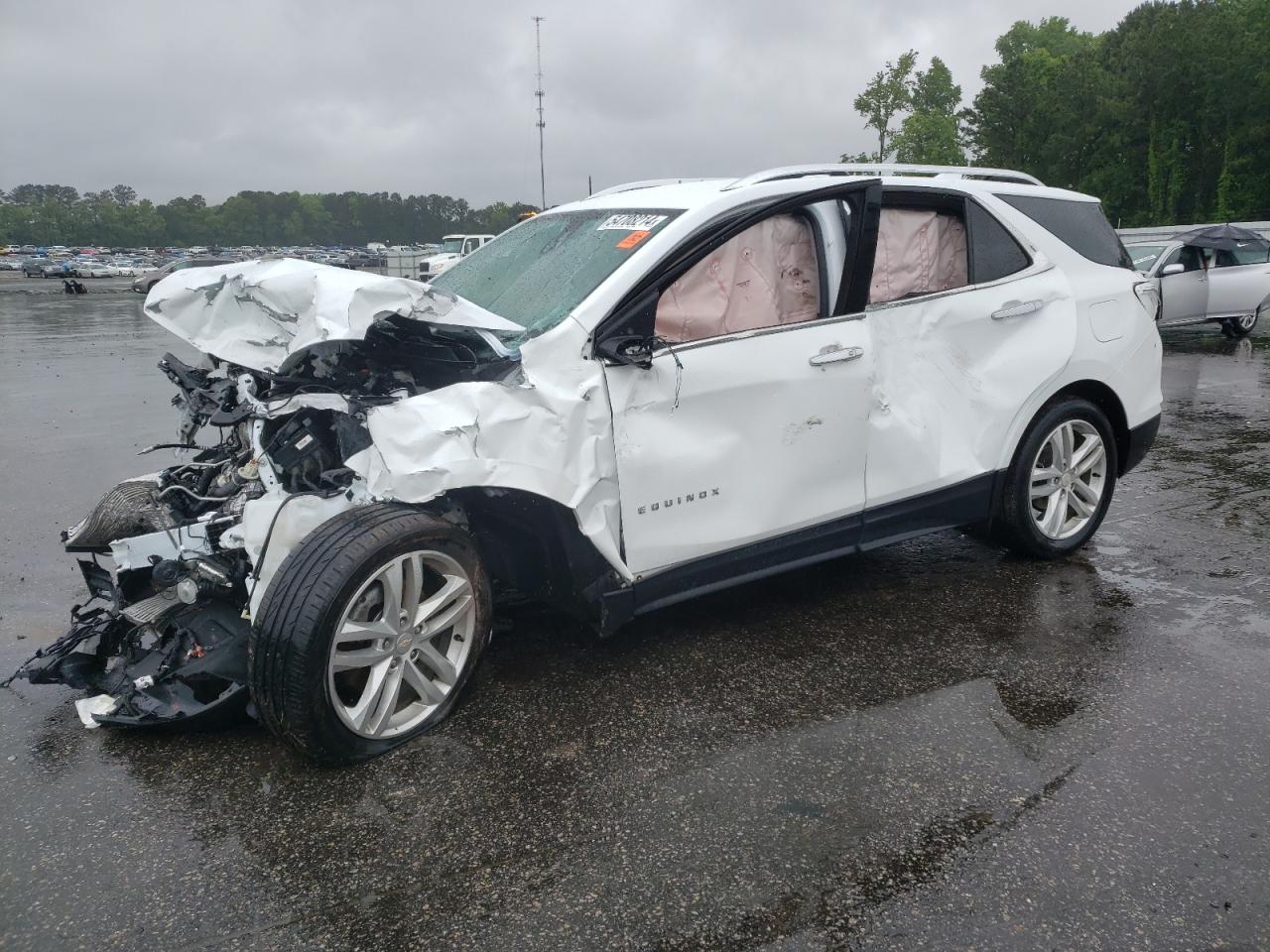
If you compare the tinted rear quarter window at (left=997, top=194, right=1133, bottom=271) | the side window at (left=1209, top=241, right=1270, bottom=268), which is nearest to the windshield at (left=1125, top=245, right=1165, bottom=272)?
the side window at (left=1209, top=241, right=1270, bottom=268)

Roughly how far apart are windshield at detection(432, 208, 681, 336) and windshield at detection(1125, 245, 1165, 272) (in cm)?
1384

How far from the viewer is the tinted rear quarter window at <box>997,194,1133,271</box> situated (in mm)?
4625

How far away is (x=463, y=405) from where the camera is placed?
122 inches

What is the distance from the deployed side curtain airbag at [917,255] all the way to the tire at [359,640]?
2.10m

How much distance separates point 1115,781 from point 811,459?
1.51 metres

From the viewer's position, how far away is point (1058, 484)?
15.4ft

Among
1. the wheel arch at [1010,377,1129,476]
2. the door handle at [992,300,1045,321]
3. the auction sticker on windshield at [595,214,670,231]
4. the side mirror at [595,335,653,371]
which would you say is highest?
the auction sticker on windshield at [595,214,670,231]

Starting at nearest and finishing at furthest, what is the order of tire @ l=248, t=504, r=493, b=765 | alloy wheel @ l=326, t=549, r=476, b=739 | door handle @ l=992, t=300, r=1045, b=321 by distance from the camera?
tire @ l=248, t=504, r=493, b=765
alloy wheel @ l=326, t=549, r=476, b=739
door handle @ l=992, t=300, r=1045, b=321

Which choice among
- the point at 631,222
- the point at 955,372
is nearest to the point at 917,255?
the point at 955,372

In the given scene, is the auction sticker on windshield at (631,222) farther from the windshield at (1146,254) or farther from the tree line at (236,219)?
the tree line at (236,219)

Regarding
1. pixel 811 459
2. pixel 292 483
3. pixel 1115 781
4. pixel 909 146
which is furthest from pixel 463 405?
pixel 909 146

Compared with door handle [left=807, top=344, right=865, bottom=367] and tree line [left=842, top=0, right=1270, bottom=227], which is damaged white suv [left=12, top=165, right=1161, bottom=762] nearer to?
door handle [left=807, top=344, right=865, bottom=367]

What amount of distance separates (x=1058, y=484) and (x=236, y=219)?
161136 mm

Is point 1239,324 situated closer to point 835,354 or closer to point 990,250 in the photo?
point 990,250
